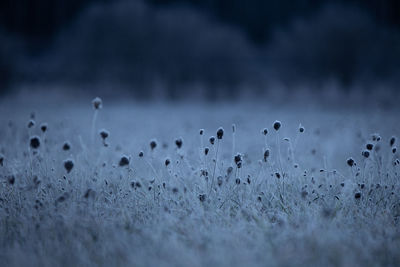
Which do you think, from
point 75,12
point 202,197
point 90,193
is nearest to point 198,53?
point 75,12

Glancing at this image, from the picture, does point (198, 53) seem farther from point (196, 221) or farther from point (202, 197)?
point (196, 221)

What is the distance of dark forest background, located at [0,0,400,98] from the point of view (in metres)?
17.1

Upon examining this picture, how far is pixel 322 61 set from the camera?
697 inches

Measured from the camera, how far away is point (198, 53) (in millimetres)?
19312

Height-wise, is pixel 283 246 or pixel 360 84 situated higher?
pixel 360 84

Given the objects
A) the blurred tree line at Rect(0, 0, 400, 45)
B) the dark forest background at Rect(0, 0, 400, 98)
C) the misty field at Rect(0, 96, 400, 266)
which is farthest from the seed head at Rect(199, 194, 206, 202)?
the blurred tree line at Rect(0, 0, 400, 45)

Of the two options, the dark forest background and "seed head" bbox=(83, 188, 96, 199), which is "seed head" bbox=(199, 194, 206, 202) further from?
the dark forest background

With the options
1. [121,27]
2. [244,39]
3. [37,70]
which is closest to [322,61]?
[244,39]

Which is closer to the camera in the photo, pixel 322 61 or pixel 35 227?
pixel 35 227

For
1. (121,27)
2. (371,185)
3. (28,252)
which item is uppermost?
(121,27)

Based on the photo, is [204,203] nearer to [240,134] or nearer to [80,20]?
[240,134]

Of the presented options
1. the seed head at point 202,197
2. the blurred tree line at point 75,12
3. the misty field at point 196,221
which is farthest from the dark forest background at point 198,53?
the seed head at point 202,197

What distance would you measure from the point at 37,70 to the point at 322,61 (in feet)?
53.6

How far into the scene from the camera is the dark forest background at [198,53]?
1714 cm
